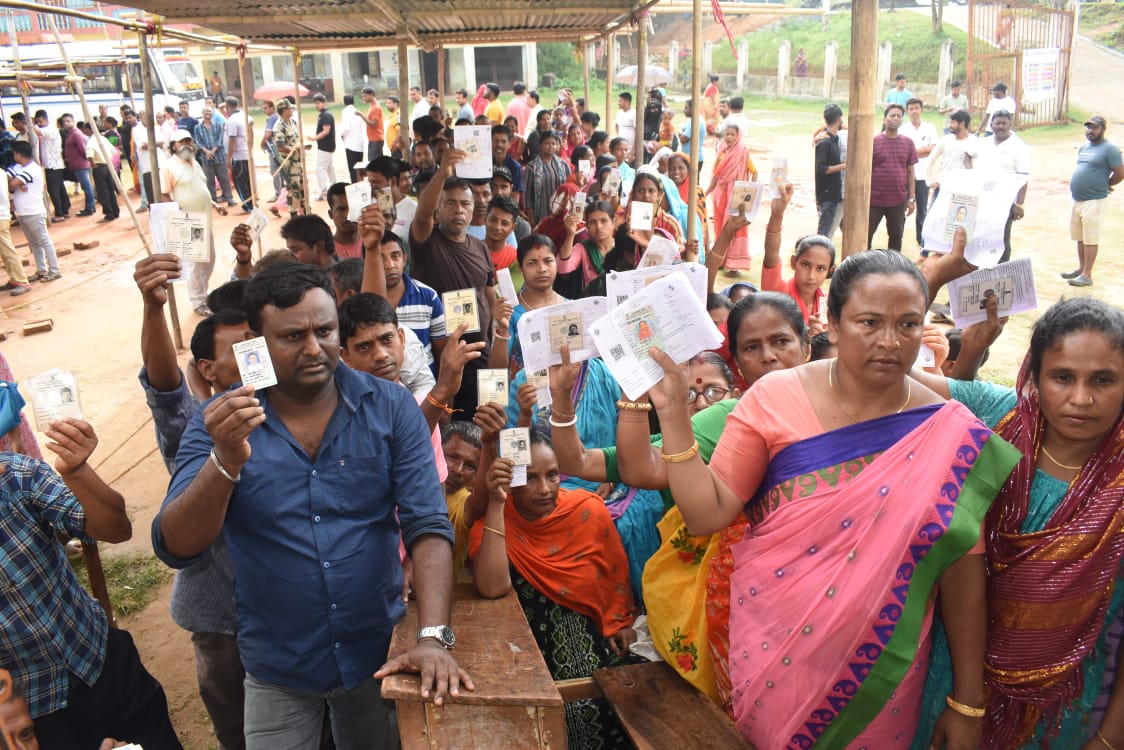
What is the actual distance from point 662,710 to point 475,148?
4.09m

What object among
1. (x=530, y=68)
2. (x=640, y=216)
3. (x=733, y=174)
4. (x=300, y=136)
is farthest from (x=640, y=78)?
(x=530, y=68)

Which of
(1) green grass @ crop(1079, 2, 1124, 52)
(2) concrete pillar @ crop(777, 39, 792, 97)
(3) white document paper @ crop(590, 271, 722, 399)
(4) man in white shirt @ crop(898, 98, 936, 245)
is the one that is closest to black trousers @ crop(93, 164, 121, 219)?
(4) man in white shirt @ crop(898, 98, 936, 245)

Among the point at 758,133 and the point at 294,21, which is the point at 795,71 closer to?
the point at 758,133

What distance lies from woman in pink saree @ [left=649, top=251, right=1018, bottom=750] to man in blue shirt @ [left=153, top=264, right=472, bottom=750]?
29.4 inches

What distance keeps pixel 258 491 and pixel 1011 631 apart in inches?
78.5

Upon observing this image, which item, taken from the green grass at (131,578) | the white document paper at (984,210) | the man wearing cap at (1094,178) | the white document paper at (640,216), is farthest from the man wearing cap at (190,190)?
the man wearing cap at (1094,178)

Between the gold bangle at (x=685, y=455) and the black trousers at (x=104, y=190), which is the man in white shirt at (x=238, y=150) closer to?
the black trousers at (x=104, y=190)

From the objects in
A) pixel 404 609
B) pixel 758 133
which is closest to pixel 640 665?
pixel 404 609

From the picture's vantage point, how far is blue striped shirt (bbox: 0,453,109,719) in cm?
228

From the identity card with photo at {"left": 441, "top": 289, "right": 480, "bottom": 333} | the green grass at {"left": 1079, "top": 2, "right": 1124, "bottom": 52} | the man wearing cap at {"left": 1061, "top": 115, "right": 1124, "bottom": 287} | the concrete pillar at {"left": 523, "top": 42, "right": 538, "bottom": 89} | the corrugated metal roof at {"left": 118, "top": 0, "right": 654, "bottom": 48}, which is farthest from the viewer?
the concrete pillar at {"left": 523, "top": 42, "right": 538, "bottom": 89}

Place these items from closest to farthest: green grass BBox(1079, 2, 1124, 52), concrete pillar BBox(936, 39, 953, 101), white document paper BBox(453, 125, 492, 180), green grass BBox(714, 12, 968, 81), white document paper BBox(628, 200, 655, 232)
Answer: white document paper BBox(628, 200, 655, 232) → white document paper BBox(453, 125, 492, 180) → concrete pillar BBox(936, 39, 953, 101) → green grass BBox(1079, 2, 1124, 52) → green grass BBox(714, 12, 968, 81)

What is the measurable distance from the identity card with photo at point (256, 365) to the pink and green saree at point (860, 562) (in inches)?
51.8

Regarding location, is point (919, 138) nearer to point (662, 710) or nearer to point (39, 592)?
point (662, 710)

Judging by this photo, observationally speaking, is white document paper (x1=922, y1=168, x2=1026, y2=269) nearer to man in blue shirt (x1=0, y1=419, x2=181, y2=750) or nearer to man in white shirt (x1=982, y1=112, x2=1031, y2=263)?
man in blue shirt (x1=0, y1=419, x2=181, y2=750)
